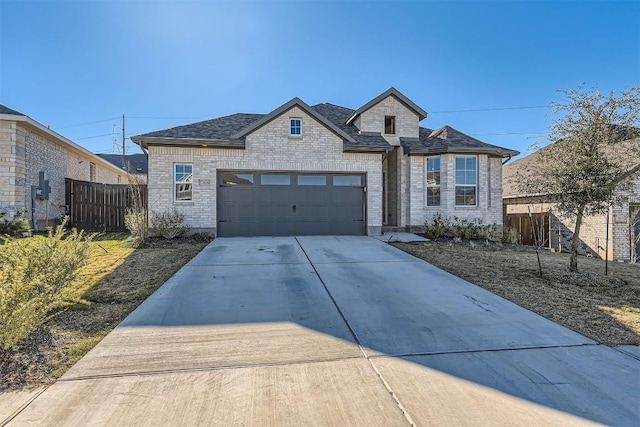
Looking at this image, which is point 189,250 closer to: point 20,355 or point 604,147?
point 20,355

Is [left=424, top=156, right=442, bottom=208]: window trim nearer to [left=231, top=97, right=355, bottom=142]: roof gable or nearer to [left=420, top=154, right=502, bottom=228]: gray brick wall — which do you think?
[left=420, top=154, right=502, bottom=228]: gray brick wall

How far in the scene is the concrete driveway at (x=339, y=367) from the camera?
2258 mm

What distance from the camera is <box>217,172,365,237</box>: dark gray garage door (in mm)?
11891

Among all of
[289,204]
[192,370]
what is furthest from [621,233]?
[192,370]

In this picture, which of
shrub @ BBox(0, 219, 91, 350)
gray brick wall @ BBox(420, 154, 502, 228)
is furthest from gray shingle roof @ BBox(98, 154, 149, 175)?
shrub @ BBox(0, 219, 91, 350)

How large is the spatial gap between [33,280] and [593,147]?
8758 mm

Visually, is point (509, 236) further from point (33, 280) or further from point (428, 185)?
point (33, 280)

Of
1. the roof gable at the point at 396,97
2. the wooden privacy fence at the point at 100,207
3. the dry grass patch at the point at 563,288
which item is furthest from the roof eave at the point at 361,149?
the wooden privacy fence at the point at 100,207

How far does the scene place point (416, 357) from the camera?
3092mm

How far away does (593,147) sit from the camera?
6062mm

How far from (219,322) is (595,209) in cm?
727

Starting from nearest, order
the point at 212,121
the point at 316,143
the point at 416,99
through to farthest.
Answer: the point at 316,143 < the point at 212,121 < the point at 416,99

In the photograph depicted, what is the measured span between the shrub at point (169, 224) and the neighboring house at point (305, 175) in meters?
0.29

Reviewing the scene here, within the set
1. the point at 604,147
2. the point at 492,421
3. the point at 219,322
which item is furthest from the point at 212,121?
the point at 492,421
